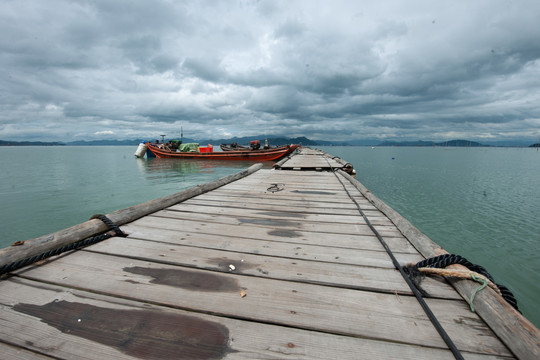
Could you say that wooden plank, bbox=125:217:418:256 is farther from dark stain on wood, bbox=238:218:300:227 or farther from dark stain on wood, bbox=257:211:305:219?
dark stain on wood, bbox=257:211:305:219

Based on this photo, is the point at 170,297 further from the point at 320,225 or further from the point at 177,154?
the point at 177,154

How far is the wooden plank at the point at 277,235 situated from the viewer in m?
2.45

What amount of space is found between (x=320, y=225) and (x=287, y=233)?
0.56m

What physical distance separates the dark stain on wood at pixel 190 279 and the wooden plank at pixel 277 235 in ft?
2.29

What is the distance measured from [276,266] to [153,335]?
1.03 metres

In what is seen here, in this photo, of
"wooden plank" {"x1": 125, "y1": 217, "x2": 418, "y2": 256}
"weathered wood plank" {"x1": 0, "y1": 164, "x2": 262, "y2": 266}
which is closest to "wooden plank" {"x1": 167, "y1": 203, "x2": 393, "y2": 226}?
"weathered wood plank" {"x1": 0, "y1": 164, "x2": 262, "y2": 266}

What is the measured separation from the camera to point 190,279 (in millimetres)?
1763

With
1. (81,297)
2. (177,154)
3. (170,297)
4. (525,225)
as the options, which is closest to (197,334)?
(170,297)

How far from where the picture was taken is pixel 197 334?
1247 mm

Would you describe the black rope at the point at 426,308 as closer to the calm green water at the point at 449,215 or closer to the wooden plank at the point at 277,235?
the wooden plank at the point at 277,235

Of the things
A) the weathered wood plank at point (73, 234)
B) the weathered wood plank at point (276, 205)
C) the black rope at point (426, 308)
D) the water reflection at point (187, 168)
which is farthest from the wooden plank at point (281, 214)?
the water reflection at point (187, 168)

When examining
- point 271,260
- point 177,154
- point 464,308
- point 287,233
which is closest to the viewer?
point 464,308

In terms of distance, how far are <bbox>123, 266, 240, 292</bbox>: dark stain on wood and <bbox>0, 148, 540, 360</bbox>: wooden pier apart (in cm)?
1

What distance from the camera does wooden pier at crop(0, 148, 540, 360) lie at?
117cm
